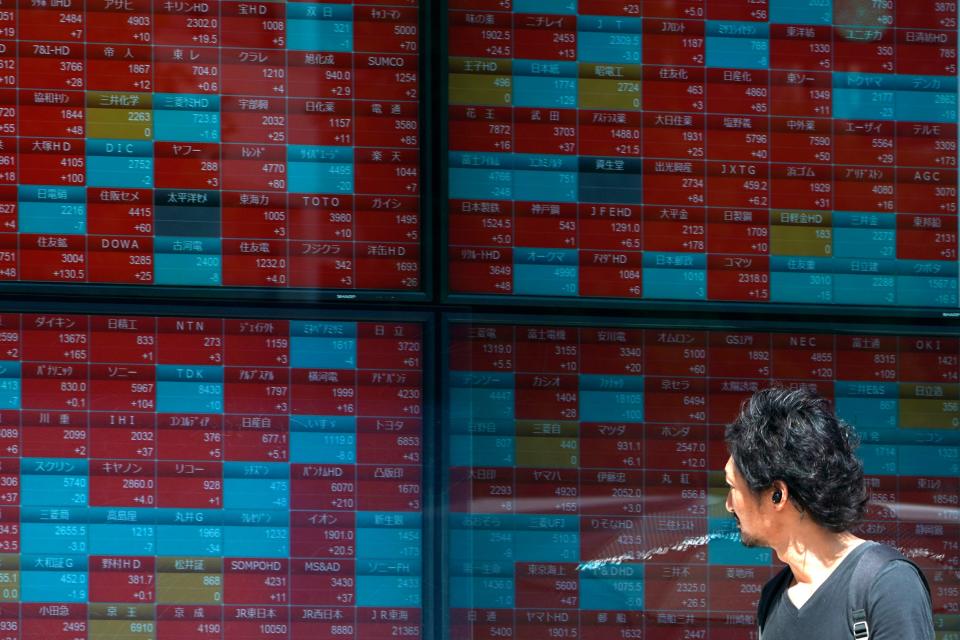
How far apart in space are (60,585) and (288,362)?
42.4 inches

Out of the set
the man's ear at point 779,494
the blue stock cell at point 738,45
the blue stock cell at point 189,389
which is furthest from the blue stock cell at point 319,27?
the man's ear at point 779,494

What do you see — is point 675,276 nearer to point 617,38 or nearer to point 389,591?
point 617,38

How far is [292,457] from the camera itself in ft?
12.4

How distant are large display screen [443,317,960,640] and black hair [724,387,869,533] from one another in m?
1.65

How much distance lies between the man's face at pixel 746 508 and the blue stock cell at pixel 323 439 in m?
1.82

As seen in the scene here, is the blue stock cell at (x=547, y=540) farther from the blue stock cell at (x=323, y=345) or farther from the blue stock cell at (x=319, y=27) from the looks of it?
the blue stock cell at (x=319, y=27)

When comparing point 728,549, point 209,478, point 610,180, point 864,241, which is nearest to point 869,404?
point 864,241

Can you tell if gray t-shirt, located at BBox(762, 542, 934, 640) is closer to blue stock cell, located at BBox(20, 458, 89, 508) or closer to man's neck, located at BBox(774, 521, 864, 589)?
man's neck, located at BBox(774, 521, 864, 589)

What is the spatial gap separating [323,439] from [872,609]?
219 cm

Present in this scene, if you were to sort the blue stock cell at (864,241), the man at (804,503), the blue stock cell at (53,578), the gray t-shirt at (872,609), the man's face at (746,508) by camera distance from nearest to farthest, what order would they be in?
the gray t-shirt at (872,609) → the man at (804,503) → the man's face at (746,508) → the blue stock cell at (53,578) → the blue stock cell at (864,241)

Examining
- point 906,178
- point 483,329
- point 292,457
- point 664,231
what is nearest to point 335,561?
point 292,457

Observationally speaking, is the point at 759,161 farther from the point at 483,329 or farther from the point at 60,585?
the point at 60,585

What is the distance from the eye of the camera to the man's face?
221 cm

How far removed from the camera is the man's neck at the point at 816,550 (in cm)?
217
